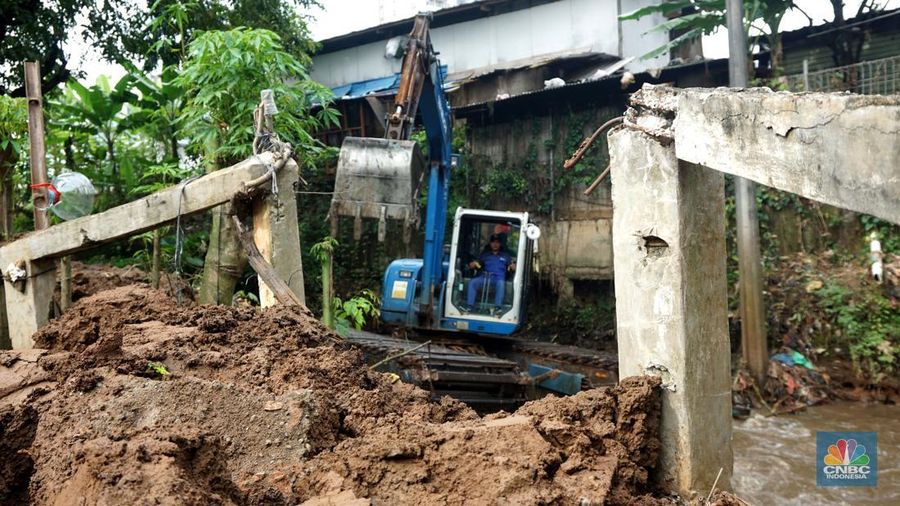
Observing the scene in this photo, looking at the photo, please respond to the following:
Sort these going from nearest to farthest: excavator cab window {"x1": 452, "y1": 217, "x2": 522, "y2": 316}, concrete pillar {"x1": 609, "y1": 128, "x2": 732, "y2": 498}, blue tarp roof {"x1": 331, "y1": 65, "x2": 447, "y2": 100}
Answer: concrete pillar {"x1": 609, "y1": 128, "x2": 732, "y2": 498}
excavator cab window {"x1": 452, "y1": 217, "x2": 522, "y2": 316}
blue tarp roof {"x1": 331, "y1": 65, "x2": 447, "y2": 100}

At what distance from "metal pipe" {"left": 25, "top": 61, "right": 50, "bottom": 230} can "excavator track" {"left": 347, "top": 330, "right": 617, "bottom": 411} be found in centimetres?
358

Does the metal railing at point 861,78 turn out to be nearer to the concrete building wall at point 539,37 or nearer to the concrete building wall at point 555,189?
the concrete building wall at point 555,189

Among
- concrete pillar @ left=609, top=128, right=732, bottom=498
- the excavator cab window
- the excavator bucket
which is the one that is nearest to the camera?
concrete pillar @ left=609, top=128, right=732, bottom=498

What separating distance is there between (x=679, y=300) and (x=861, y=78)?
11549 millimetres

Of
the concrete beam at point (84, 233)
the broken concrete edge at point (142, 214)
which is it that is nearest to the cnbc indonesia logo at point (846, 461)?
the concrete beam at point (84, 233)

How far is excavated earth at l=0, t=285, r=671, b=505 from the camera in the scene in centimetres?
291

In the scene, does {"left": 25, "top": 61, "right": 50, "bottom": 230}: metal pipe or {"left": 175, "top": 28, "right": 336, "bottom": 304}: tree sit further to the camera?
{"left": 175, "top": 28, "right": 336, "bottom": 304}: tree

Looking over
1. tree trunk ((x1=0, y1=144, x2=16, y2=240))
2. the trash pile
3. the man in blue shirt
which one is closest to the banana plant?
tree trunk ((x1=0, y1=144, x2=16, y2=240))

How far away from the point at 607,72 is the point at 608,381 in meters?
7.30

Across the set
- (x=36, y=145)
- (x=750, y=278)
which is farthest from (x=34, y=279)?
(x=750, y=278)

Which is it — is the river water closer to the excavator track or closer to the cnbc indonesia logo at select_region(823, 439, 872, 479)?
the cnbc indonesia logo at select_region(823, 439, 872, 479)

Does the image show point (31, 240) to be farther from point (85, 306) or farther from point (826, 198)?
point (826, 198)

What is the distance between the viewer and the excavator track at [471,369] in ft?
31.2

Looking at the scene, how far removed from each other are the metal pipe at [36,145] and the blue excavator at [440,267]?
3593 millimetres
